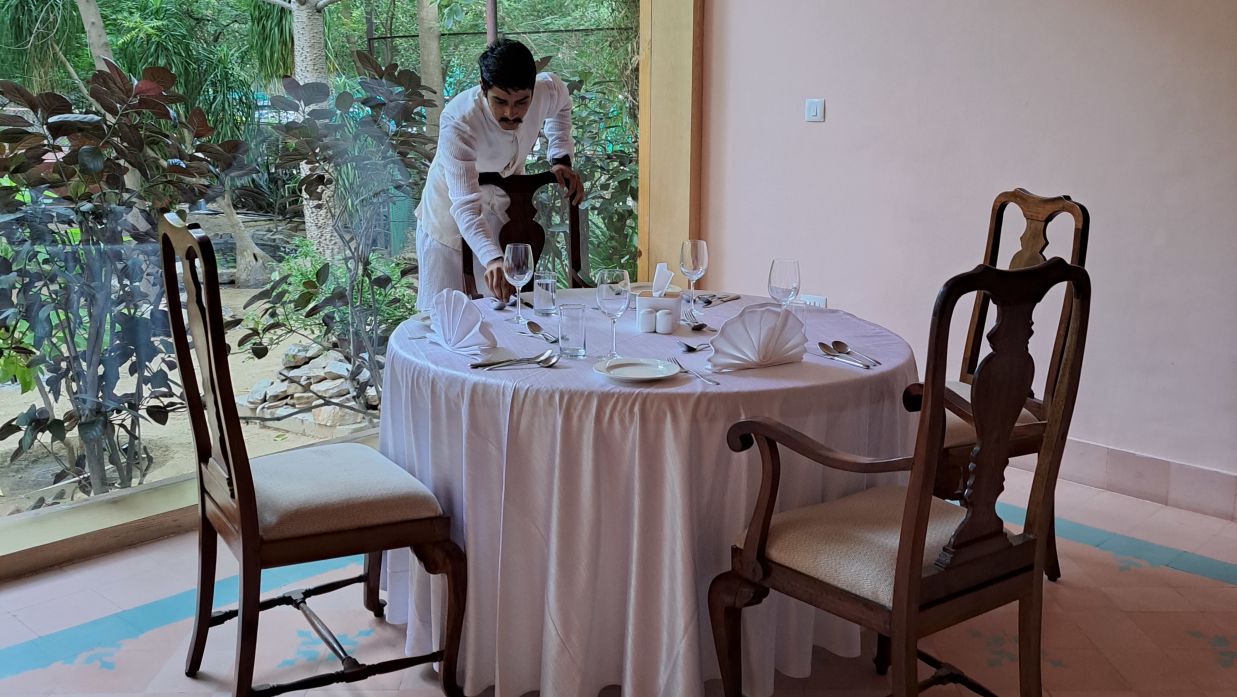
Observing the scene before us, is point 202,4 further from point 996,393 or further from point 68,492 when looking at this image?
point 996,393

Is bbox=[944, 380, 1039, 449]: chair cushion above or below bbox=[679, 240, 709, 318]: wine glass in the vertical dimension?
below

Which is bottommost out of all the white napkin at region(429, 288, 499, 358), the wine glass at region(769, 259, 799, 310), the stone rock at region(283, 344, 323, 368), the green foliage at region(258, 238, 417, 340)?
the stone rock at region(283, 344, 323, 368)

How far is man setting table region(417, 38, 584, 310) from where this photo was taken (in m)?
3.19

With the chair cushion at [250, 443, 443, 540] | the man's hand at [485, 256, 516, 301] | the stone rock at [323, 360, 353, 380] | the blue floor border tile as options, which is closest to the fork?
the chair cushion at [250, 443, 443, 540]

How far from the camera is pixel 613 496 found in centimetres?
201

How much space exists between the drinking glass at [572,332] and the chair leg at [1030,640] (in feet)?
3.42

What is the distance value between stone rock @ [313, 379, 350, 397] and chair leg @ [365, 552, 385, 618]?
1.34 metres

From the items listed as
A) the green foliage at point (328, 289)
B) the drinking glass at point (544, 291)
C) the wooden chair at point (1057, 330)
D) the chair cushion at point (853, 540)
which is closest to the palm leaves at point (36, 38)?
the green foliage at point (328, 289)

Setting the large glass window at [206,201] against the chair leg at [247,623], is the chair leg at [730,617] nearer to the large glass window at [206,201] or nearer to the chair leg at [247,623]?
the chair leg at [247,623]

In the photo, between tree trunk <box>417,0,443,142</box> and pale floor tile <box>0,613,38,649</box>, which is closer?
pale floor tile <box>0,613,38,649</box>

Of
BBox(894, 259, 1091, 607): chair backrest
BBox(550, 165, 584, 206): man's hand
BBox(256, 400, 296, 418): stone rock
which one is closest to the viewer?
BBox(894, 259, 1091, 607): chair backrest

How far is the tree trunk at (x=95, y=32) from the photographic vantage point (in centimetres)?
302

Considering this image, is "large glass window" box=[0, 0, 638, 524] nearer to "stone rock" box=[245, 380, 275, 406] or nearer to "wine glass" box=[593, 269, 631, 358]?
"stone rock" box=[245, 380, 275, 406]

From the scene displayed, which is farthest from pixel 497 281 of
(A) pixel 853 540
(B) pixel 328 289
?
(A) pixel 853 540
